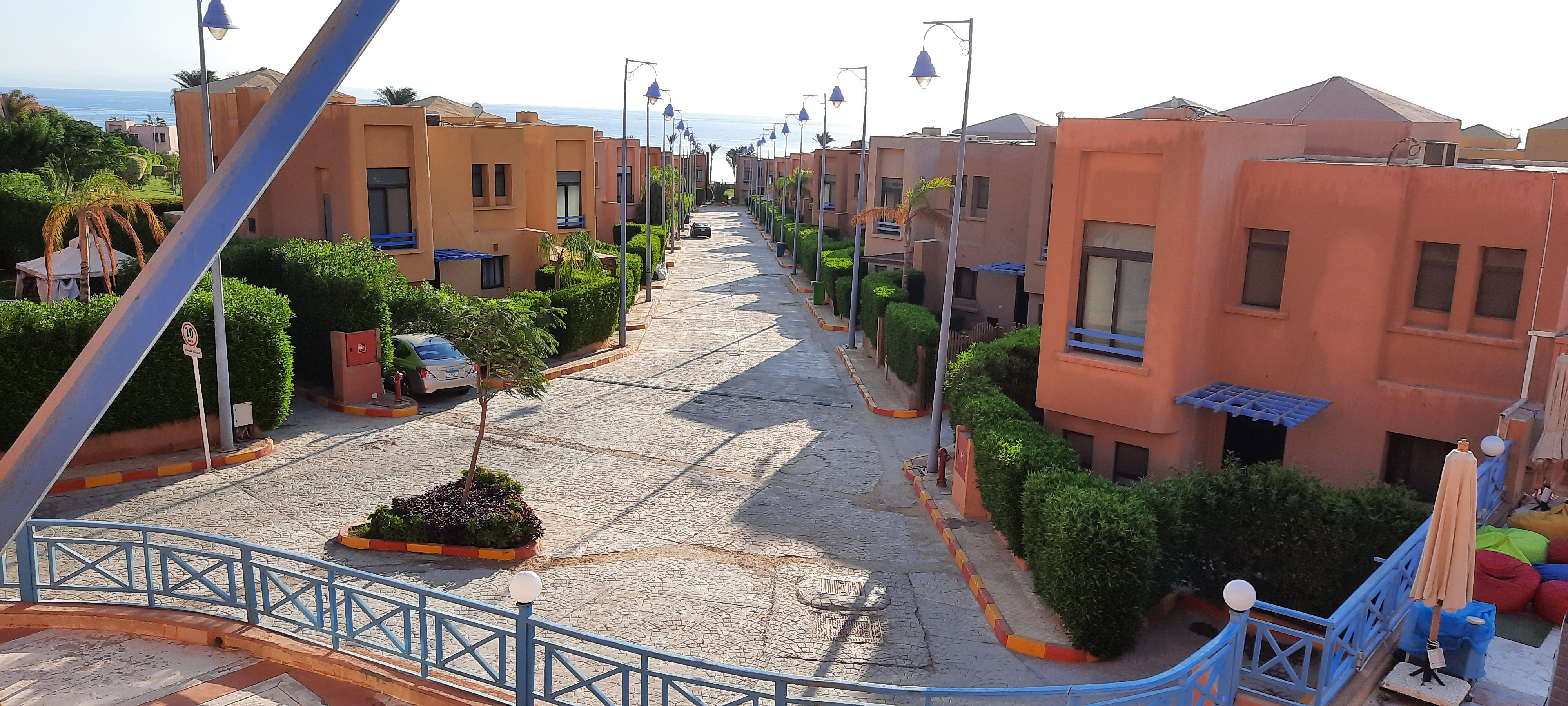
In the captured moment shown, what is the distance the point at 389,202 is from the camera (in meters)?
27.3

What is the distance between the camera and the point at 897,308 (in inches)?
1080

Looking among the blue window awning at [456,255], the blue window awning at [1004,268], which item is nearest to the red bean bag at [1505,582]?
the blue window awning at [1004,268]

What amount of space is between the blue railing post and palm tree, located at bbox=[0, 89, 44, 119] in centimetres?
4758

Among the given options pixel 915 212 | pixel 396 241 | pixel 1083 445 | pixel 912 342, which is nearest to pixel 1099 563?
pixel 1083 445

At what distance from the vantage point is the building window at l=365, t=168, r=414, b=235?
26.9m

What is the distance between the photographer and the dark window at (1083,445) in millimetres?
15961

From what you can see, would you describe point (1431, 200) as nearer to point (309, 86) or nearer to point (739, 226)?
point (309, 86)

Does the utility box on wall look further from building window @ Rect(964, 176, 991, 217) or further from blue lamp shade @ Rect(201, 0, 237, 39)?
building window @ Rect(964, 176, 991, 217)

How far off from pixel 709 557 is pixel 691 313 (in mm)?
25516

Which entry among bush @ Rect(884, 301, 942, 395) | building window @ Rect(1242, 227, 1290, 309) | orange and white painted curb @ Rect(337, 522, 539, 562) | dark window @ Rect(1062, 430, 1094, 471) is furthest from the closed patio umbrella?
bush @ Rect(884, 301, 942, 395)

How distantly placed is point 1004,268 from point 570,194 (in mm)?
15760

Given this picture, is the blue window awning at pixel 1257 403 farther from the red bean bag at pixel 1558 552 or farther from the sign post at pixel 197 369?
the sign post at pixel 197 369

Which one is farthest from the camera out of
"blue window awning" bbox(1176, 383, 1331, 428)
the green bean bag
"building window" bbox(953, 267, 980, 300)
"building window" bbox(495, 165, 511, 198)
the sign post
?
"building window" bbox(953, 267, 980, 300)

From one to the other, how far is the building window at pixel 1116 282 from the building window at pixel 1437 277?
10.8 feet
